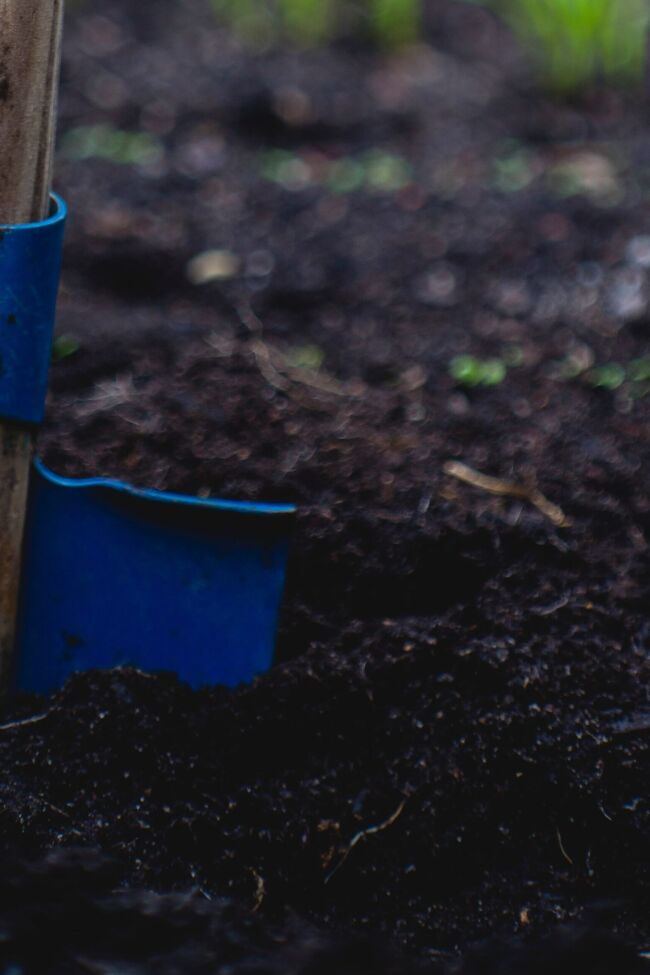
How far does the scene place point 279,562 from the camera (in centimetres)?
146

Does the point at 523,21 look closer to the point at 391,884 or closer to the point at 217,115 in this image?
the point at 217,115

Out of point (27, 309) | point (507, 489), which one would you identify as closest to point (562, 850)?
point (507, 489)

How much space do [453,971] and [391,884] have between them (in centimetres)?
16

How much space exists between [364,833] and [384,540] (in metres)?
0.48

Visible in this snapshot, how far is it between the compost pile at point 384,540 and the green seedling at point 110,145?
0.10 ft

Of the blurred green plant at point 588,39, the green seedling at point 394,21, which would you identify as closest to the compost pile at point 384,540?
the blurred green plant at point 588,39

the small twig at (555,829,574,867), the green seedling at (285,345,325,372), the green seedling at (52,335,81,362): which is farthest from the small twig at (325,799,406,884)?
the green seedling at (52,335,81,362)

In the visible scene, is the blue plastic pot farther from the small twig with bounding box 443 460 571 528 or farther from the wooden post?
the small twig with bounding box 443 460 571 528

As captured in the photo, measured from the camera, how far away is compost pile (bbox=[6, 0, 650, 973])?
1.31 metres

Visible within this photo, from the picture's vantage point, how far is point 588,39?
3777mm

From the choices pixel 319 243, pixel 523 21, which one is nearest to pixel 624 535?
pixel 319 243

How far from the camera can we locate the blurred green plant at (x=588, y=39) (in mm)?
3764

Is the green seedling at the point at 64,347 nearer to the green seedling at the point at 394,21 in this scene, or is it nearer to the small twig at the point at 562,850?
the small twig at the point at 562,850

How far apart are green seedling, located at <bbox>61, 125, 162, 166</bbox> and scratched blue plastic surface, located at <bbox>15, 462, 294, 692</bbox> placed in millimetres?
2180
